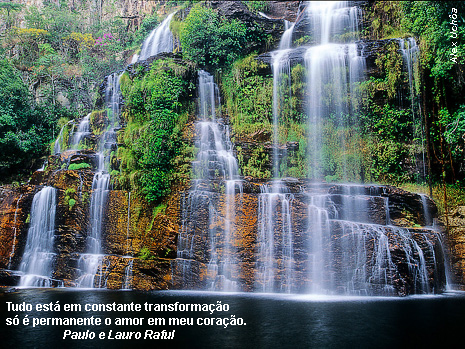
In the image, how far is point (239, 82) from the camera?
1806 centimetres

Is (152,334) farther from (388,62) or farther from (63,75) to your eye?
(63,75)

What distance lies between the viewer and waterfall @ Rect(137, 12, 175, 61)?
22.7m

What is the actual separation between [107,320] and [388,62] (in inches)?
592

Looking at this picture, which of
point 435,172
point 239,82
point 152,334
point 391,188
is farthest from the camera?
point 239,82

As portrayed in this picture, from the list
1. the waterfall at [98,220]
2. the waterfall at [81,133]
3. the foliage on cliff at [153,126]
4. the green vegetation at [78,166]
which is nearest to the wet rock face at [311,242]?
the foliage on cliff at [153,126]

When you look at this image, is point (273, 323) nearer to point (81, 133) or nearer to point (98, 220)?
point (98, 220)

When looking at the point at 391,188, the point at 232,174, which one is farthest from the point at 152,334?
the point at 391,188

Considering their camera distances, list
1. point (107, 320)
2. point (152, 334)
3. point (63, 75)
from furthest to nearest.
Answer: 1. point (63, 75)
2. point (107, 320)
3. point (152, 334)

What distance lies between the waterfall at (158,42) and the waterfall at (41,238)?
12744 mm

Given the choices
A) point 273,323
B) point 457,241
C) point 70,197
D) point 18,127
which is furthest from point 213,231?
point 18,127

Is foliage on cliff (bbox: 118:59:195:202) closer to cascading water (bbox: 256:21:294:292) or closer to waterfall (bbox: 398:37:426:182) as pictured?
cascading water (bbox: 256:21:294:292)

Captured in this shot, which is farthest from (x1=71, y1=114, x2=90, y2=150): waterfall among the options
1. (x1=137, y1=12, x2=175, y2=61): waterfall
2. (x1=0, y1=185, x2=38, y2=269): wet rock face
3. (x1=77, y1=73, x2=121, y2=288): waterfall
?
(x1=137, y1=12, x2=175, y2=61): waterfall

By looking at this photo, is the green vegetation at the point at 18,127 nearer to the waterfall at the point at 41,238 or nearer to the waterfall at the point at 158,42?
the waterfall at the point at 41,238

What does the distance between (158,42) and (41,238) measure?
51.1 ft
